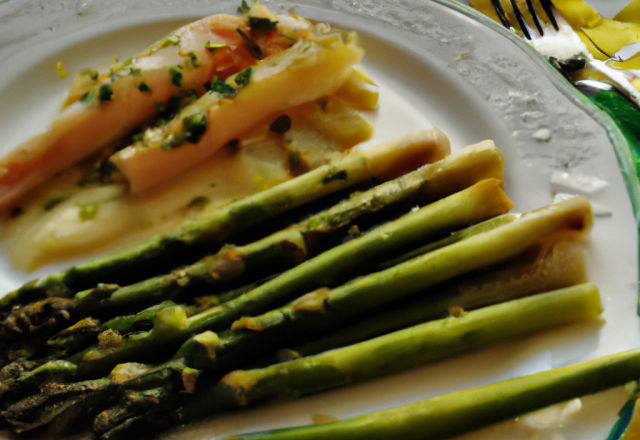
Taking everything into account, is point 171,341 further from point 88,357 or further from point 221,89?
point 221,89

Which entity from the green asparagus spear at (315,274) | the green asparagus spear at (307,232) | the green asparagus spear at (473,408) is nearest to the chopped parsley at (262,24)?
the green asparagus spear at (307,232)

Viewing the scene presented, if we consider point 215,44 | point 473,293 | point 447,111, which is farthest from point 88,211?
point 447,111

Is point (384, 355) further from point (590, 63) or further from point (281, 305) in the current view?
point (590, 63)

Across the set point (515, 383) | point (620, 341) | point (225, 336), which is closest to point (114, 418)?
point (225, 336)

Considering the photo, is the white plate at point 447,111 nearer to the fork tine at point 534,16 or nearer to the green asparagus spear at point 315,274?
the green asparagus spear at point 315,274

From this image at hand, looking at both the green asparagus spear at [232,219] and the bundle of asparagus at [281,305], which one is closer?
the bundle of asparagus at [281,305]

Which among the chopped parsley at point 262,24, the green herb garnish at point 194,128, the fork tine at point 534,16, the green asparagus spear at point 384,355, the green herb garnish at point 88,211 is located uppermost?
the chopped parsley at point 262,24
